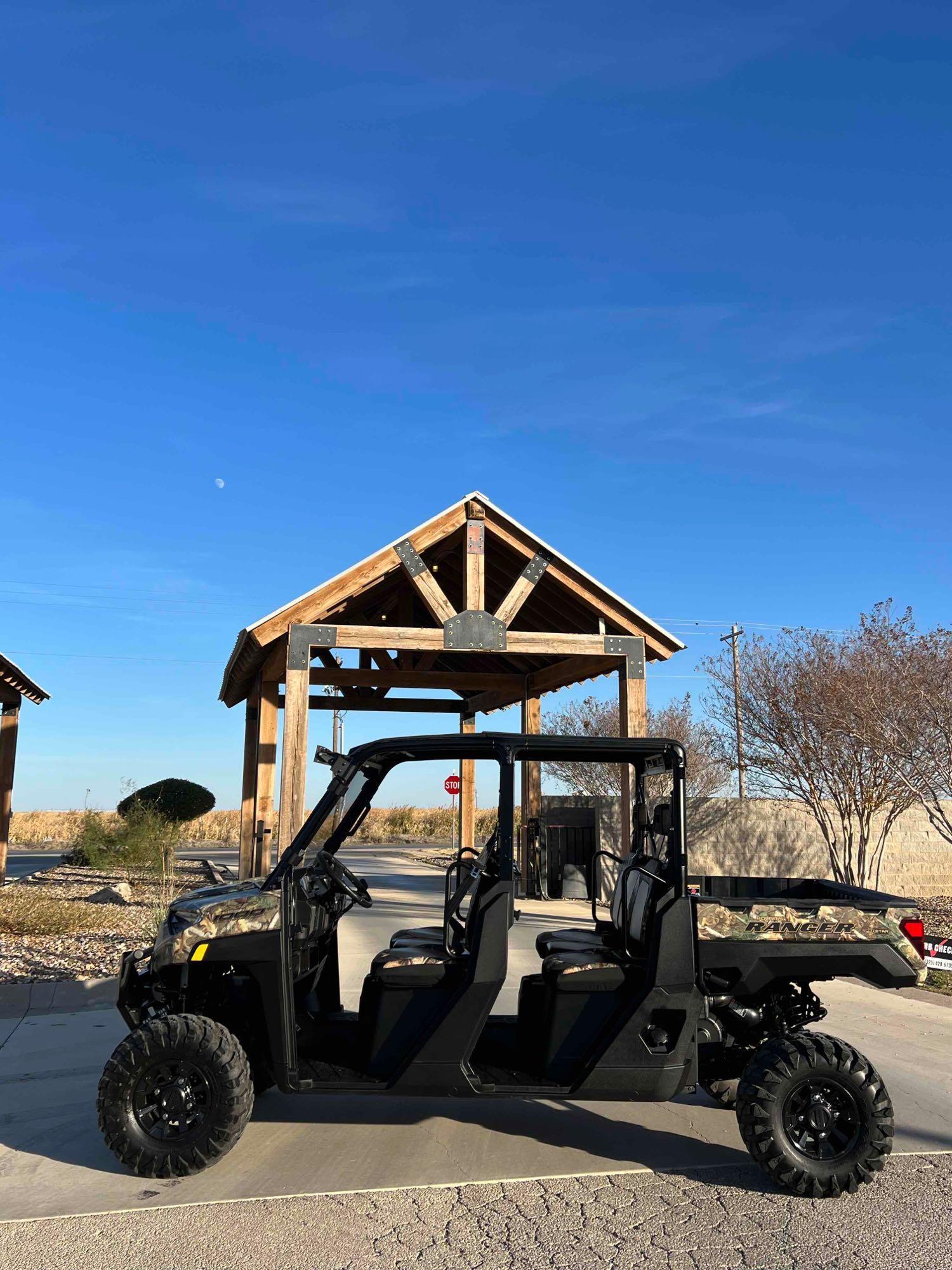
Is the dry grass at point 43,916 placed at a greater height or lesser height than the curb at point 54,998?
greater

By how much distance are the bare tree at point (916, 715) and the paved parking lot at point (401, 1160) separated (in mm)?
8681

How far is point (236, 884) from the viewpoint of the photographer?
5.14m

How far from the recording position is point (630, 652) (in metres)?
12.4

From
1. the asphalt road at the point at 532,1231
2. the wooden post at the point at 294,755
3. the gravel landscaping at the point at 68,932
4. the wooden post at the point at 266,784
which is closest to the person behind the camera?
the asphalt road at the point at 532,1231

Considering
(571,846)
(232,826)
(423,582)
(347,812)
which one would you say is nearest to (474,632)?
(423,582)

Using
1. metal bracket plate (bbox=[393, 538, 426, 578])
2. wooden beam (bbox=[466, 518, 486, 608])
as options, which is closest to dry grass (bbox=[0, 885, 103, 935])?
metal bracket plate (bbox=[393, 538, 426, 578])

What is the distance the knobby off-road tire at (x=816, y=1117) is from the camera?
417 cm

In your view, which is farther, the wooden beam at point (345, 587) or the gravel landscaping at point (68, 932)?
the wooden beam at point (345, 587)

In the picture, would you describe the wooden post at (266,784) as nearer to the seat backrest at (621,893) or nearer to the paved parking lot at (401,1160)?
the paved parking lot at (401,1160)

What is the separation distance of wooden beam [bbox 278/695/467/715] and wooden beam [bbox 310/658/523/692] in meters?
0.56

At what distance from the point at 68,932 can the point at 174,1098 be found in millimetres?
6976

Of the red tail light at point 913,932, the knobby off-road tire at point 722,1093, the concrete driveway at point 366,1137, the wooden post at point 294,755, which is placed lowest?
the concrete driveway at point 366,1137

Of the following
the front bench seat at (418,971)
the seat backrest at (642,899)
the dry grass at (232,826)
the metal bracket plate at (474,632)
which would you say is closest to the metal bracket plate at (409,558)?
the metal bracket plate at (474,632)

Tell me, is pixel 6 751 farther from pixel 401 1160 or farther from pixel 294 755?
pixel 401 1160
